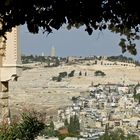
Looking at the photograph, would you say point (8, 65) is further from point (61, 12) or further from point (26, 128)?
point (61, 12)

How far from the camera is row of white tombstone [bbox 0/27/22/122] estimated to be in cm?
1431

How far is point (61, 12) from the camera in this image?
4871mm

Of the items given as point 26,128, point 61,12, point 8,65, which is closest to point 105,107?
point 8,65

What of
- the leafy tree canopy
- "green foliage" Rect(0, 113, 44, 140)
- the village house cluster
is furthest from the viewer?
the village house cluster

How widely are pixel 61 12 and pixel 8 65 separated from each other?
10.0m

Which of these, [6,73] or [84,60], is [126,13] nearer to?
[6,73]

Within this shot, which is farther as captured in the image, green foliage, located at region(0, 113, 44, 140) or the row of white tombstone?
the row of white tombstone

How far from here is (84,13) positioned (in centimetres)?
497

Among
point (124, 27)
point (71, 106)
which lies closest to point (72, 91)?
point (71, 106)

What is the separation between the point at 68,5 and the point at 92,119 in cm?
10113

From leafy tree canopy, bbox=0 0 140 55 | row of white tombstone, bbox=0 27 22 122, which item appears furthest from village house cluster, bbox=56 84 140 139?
leafy tree canopy, bbox=0 0 140 55

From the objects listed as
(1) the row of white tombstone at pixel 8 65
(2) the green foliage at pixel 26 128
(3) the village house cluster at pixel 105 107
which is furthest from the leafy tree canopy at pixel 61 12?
(3) the village house cluster at pixel 105 107

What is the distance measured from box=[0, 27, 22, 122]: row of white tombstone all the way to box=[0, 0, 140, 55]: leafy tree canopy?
9.10m

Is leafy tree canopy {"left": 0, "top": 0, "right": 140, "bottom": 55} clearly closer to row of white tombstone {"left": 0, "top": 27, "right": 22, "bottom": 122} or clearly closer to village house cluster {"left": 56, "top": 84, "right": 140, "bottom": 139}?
row of white tombstone {"left": 0, "top": 27, "right": 22, "bottom": 122}
